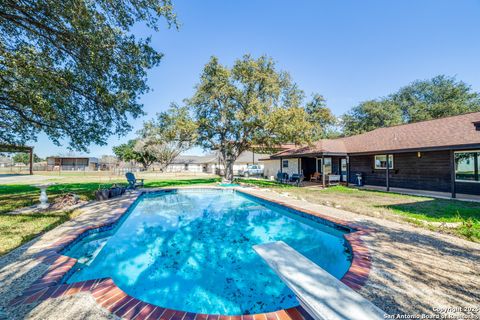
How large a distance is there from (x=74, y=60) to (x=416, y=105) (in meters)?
42.5

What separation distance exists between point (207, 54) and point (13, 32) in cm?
1204

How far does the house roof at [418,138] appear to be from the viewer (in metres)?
10.0


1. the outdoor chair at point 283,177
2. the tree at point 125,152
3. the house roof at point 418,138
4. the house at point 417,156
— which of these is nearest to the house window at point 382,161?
the house at point 417,156

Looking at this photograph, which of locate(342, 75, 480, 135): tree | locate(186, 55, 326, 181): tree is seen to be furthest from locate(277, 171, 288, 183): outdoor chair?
locate(342, 75, 480, 135): tree

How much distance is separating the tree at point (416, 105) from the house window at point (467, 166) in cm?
2345

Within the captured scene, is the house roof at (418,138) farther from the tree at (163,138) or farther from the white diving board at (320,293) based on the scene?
the white diving board at (320,293)

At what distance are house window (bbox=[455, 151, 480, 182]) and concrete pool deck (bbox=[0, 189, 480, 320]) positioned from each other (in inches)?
327

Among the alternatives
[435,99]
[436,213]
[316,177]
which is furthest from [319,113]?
[435,99]

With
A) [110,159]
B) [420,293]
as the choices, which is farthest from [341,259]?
[110,159]

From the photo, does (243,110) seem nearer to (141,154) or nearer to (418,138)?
(418,138)

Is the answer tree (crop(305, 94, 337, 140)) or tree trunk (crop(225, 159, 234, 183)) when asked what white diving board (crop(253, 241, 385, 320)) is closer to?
tree trunk (crop(225, 159, 234, 183))

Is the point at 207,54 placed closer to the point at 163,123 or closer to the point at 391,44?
the point at 163,123

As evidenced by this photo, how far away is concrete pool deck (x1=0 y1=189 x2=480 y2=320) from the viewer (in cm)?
242

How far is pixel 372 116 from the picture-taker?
32.2m
